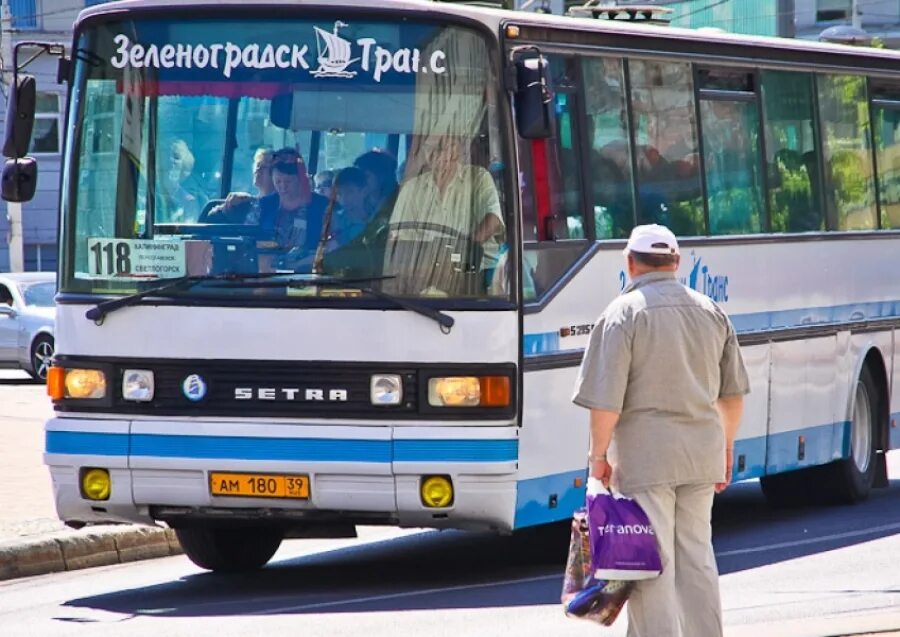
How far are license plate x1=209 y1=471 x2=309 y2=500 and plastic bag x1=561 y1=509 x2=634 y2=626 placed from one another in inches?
121

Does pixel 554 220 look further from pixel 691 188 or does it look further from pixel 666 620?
pixel 666 620

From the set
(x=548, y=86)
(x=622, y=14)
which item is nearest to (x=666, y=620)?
(x=548, y=86)

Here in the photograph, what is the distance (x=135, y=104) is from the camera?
11.5m

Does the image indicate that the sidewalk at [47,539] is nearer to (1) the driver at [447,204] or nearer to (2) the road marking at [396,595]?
(2) the road marking at [396,595]

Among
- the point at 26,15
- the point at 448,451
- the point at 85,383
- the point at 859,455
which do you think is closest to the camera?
the point at 448,451

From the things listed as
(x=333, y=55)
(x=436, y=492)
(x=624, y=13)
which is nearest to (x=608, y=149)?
(x=624, y=13)

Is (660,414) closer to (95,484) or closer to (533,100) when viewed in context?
(533,100)

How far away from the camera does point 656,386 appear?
26.3ft

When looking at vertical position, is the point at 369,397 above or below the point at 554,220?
below

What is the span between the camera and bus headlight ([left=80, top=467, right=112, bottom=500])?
11.3m

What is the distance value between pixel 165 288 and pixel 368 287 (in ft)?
3.39

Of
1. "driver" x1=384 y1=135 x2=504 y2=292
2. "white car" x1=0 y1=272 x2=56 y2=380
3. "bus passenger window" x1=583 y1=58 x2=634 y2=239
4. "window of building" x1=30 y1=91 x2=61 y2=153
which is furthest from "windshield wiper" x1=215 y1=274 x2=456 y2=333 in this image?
"window of building" x1=30 y1=91 x2=61 y2=153

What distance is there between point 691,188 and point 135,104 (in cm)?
370

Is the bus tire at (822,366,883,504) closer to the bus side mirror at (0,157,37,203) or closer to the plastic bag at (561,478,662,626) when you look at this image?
the bus side mirror at (0,157,37,203)
